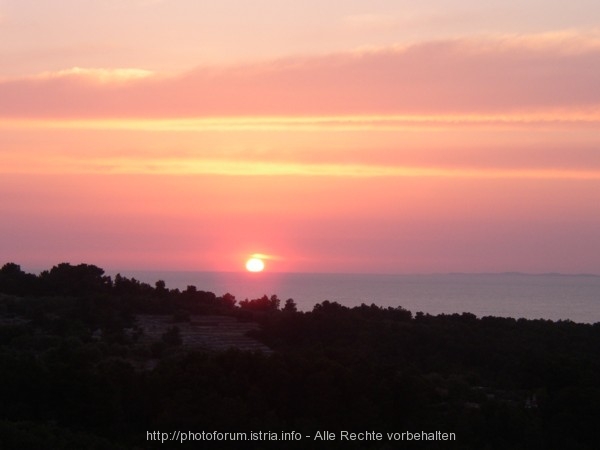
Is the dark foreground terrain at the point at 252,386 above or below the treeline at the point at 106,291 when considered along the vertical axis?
below

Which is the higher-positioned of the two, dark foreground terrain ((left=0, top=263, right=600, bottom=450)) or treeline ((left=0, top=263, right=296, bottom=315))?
treeline ((left=0, top=263, right=296, bottom=315))

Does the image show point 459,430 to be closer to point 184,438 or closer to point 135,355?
point 184,438

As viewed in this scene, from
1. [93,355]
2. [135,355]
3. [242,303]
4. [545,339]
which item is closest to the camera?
[93,355]

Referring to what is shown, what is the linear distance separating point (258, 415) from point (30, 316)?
450 inches

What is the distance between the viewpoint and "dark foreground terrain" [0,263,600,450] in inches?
725

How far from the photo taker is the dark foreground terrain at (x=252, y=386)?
18422 millimetres

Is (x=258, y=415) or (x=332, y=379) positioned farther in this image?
(x=332, y=379)

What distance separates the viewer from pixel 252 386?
2048cm

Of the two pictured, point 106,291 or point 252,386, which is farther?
point 106,291

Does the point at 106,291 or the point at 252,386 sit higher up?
the point at 106,291

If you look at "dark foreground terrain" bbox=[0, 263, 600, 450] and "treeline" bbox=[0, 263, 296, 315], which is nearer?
"dark foreground terrain" bbox=[0, 263, 600, 450]

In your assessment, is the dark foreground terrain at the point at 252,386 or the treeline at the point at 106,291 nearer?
the dark foreground terrain at the point at 252,386

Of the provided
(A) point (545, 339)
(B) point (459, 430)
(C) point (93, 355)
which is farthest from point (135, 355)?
(A) point (545, 339)

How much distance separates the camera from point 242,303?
3784cm
